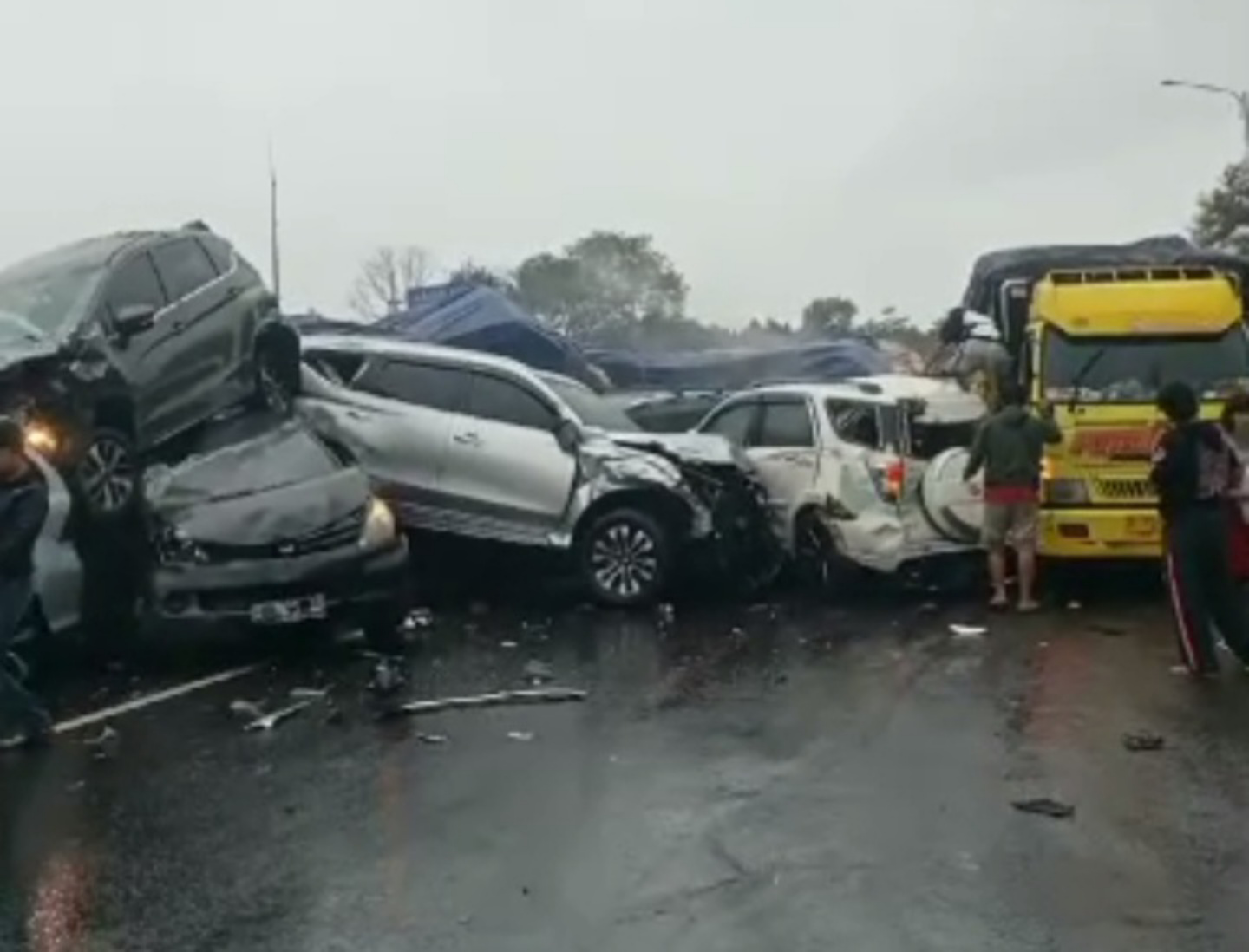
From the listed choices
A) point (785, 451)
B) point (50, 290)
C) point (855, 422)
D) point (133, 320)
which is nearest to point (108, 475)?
point (133, 320)

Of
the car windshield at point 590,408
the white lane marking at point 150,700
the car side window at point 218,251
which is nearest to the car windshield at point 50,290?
the car side window at point 218,251

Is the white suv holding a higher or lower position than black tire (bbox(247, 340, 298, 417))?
lower

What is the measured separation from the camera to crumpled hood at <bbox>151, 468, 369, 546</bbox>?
12141 millimetres

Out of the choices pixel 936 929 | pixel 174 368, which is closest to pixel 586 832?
pixel 936 929

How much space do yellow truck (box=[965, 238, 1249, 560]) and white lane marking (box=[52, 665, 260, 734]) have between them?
6404 mm

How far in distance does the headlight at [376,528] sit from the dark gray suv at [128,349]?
5.26 feet

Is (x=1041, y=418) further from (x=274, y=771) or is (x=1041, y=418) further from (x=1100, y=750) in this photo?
(x=274, y=771)

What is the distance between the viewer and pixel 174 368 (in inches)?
557

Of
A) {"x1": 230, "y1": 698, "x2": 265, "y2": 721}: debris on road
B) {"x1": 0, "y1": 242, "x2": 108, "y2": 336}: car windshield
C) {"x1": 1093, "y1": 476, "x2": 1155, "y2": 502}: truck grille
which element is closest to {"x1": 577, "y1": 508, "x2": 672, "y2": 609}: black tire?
{"x1": 1093, "y1": 476, "x2": 1155, "y2": 502}: truck grille

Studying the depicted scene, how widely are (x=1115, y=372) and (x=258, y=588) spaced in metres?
7.18

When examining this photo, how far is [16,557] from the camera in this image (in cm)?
999

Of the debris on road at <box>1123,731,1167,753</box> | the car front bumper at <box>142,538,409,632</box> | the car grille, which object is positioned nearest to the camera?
the debris on road at <box>1123,731,1167,753</box>

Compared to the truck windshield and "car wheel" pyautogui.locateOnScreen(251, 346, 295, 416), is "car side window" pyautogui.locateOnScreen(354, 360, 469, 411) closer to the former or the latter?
"car wheel" pyautogui.locateOnScreen(251, 346, 295, 416)

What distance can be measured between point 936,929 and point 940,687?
16.2 ft
